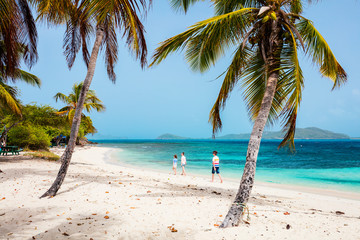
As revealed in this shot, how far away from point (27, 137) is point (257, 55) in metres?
22.9

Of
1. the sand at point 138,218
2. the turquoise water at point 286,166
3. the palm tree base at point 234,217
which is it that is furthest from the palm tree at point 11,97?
the turquoise water at point 286,166

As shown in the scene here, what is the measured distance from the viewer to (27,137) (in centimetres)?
2116

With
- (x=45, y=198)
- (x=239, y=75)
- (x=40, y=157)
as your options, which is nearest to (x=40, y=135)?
(x=40, y=157)

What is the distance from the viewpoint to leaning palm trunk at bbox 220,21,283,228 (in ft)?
14.3

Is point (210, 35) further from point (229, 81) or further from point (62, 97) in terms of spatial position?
point (62, 97)

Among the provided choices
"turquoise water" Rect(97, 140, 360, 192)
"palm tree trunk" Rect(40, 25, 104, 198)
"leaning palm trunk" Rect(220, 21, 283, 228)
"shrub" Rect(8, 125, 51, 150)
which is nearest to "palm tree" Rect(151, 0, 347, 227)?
"leaning palm trunk" Rect(220, 21, 283, 228)

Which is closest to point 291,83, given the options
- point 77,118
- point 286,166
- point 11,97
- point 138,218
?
point 138,218

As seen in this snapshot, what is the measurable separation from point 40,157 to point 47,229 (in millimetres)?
13901

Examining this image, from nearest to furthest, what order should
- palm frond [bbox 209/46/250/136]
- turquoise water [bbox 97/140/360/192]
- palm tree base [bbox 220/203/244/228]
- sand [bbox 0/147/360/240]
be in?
sand [bbox 0/147/360/240], palm tree base [bbox 220/203/244/228], palm frond [bbox 209/46/250/136], turquoise water [bbox 97/140/360/192]

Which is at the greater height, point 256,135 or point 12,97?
point 12,97

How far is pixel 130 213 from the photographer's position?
5.09 m

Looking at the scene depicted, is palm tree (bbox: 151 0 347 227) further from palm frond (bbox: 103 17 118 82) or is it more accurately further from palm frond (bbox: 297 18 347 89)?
palm frond (bbox: 103 17 118 82)

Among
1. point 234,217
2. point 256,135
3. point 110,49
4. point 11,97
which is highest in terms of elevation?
point 110,49

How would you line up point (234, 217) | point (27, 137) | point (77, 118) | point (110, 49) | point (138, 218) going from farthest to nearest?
point (27, 137)
point (110, 49)
point (77, 118)
point (138, 218)
point (234, 217)
